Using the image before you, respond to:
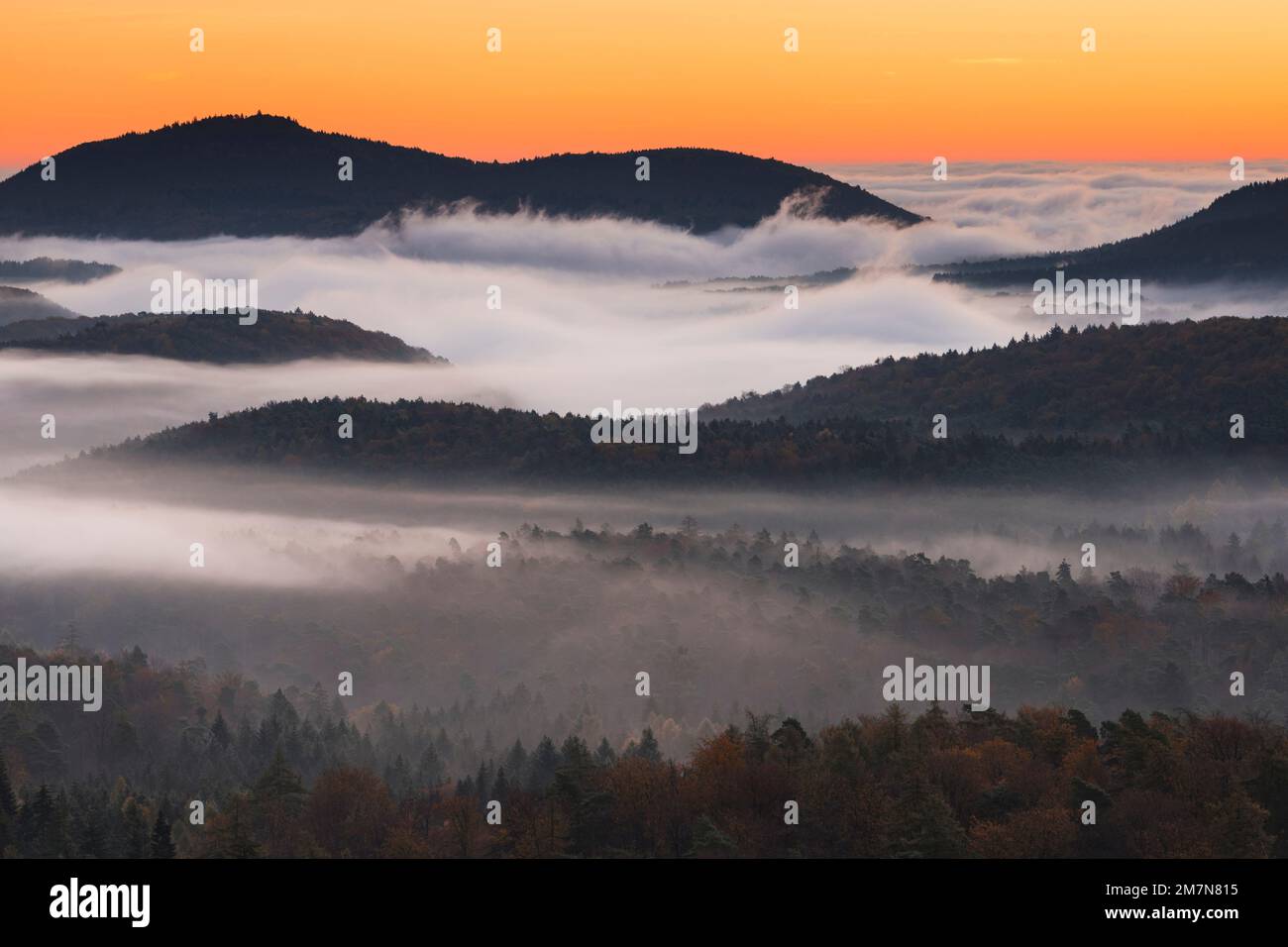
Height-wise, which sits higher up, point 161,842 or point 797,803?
point 797,803

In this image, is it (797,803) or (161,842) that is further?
(161,842)

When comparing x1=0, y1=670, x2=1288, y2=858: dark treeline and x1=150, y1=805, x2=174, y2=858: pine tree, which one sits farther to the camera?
x1=150, y1=805, x2=174, y2=858: pine tree

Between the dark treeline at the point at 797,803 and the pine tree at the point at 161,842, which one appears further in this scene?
the pine tree at the point at 161,842

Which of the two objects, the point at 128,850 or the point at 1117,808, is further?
the point at 128,850

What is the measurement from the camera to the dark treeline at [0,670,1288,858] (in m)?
106

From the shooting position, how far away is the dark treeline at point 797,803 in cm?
10556

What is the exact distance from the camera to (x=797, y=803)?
111 m

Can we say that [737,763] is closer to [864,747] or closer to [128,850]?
[864,747]
